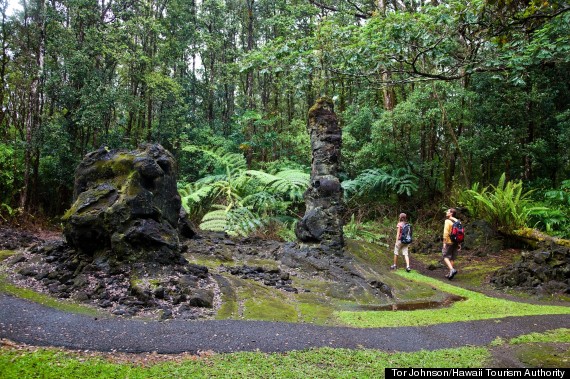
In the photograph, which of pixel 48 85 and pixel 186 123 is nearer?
pixel 48 85

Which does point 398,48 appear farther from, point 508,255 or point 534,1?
point 508,255

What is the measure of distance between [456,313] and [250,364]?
4014 mm

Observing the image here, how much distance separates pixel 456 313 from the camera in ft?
21.2

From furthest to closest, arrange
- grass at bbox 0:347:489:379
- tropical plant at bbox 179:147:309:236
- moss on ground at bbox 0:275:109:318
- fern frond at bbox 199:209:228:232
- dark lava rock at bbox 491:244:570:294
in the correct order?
tropical plant at bbox 179:147:309:236 → fern frond at bbox 199:209:228:232 → dark lava rock at bbox 491:244:570:294 → moss on ground at bbox 0:275:109:318 → grass at bbox 0:347:489:379

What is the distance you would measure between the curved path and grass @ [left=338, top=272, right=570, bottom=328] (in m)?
0.33

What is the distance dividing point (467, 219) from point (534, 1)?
11047 millimetres

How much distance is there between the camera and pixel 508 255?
11.7 metres

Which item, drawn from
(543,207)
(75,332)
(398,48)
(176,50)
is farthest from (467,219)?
(176,50)

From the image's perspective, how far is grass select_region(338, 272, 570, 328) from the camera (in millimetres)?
5780

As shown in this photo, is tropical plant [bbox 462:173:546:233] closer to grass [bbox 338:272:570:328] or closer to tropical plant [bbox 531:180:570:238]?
tropical plant [bbox 531:180:570:238]

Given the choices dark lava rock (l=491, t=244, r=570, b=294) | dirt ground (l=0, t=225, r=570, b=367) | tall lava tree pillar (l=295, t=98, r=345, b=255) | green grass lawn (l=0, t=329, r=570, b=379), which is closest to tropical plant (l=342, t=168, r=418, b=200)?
dirt ground (l=0, t=225, r=570, b=367)

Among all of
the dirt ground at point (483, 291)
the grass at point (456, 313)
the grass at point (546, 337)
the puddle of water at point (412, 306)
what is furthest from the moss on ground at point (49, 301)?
the grass at point (546, 337)

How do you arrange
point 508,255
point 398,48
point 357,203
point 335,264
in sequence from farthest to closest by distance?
point 357,203 < point 508,255 < point 335,264 < point 398,48

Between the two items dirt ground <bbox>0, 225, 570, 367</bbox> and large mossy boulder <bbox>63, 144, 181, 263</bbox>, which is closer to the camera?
dirt ground <bbox>0, 225, 570, 367</bbox>
